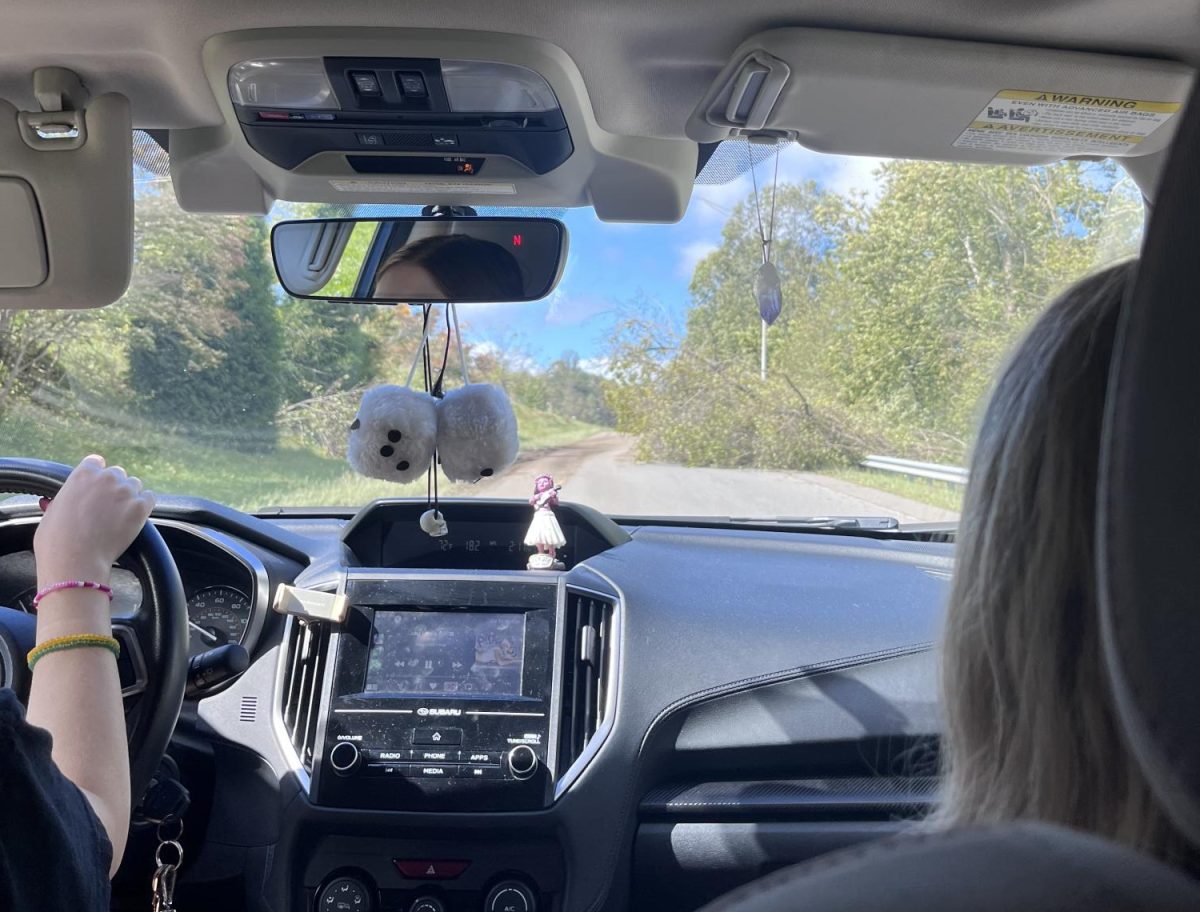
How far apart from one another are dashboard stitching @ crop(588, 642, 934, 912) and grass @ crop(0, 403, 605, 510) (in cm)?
96

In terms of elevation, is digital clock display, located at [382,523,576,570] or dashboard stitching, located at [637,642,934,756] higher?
digital clock display, located at [382,523,576,570]

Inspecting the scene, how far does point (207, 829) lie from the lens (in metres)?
2.86

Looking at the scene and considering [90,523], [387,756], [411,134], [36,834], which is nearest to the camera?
[36,834]

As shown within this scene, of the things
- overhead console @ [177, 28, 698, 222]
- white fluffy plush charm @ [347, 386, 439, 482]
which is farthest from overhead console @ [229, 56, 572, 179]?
white fluffy plush charm @ [347, 386, 439, 482]

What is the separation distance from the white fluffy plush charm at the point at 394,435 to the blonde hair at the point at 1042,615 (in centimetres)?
184

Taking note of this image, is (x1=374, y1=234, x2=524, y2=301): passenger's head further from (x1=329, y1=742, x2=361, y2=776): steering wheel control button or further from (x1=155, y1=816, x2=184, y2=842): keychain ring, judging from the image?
(x1=155, y1=816, x2=184, y2=842): keychain ring

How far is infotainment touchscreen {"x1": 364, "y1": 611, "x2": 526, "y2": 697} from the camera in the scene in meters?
2.81

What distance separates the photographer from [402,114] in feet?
7.47

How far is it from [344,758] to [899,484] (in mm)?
1969

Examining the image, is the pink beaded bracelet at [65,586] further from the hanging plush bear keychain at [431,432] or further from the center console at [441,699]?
the center console at [441,699]

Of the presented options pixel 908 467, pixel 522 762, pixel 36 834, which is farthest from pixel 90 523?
pixel 908 467

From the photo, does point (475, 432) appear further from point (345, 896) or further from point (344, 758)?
point (345, 896)

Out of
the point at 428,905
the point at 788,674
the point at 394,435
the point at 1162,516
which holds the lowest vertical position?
the point at 428,905

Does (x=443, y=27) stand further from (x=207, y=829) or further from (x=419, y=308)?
(x=207, y=829)
